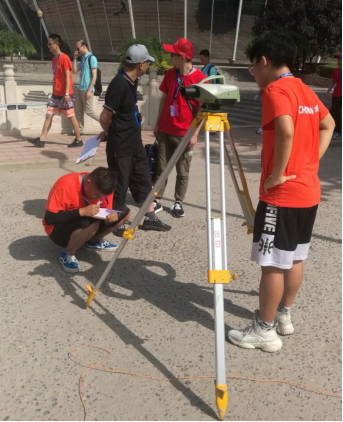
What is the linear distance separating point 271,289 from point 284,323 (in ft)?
1.52

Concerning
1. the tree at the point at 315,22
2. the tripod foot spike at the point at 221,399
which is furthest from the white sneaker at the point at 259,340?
the tree at the point at 315,22

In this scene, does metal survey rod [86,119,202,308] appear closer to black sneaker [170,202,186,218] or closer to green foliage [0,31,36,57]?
black sneaker [170,202,186,218]

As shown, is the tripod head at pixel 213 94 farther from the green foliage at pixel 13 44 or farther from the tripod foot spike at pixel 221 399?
the green foliage at pixel 13 44

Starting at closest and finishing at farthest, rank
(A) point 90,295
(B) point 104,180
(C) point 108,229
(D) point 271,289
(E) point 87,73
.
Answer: (D) point 271,289, (A) point 90,295, (B) point 104,180, (C) point 108,229, (E) point 87,73

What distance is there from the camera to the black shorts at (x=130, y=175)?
437cm

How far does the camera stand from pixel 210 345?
287 cm

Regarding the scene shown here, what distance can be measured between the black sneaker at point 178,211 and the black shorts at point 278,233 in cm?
255

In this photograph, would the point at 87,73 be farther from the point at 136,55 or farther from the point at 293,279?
the point at 293,279

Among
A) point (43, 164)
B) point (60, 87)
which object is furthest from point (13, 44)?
point (43, 164)

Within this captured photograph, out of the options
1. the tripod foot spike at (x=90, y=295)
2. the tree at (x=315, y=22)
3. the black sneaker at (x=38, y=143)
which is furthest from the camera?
the tree at (x=315, y=22)

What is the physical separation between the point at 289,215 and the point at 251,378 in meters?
0.93

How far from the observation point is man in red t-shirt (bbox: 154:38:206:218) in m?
4.48

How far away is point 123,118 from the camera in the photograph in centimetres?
427

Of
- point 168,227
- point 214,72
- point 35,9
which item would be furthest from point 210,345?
point 35,9
